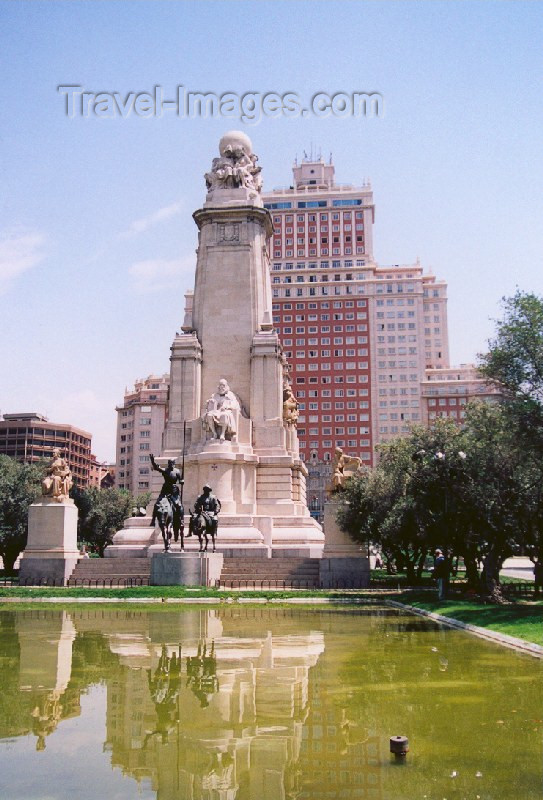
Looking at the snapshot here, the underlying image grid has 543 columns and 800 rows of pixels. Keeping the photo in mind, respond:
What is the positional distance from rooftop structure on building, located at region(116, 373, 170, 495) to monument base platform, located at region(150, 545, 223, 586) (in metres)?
95.6

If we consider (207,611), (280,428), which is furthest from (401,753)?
(280,428)

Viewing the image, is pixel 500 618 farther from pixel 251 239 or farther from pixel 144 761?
pixel 251 239

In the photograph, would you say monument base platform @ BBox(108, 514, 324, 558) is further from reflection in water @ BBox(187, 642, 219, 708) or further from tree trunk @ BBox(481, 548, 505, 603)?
reflection in water @ BBox(187, 642, 219, 708)

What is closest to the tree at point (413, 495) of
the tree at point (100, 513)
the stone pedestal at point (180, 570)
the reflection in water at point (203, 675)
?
the stone pedestal at point (180, 570)

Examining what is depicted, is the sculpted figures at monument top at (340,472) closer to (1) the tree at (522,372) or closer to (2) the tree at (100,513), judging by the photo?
(1) the tree at (522,372)

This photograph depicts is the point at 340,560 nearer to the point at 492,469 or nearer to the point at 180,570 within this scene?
the point at 180,570

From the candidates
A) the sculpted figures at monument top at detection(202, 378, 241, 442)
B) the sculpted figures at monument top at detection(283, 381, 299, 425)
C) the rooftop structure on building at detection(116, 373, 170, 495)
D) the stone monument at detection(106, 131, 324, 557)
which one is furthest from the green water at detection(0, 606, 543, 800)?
the rooftop structure on building at detection(116, 373, 170, 495)

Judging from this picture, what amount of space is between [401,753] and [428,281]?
460 feet

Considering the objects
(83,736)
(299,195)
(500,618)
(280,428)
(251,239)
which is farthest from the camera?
(299,195)

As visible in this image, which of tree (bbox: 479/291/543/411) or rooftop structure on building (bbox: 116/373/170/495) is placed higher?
rooftop structure on building (bbox: 116/373/170/495)

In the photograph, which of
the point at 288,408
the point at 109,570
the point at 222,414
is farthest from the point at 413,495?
the point at 288,408

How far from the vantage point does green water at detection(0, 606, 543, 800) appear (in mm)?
5980

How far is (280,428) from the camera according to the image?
Result: 41000mm

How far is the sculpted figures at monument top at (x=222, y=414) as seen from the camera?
39.2m
